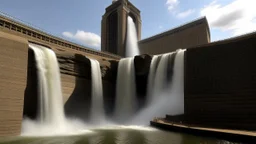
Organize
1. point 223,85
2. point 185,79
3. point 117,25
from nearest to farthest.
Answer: point 223,85 → point 185,79 → point 117,25

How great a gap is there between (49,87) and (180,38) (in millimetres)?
25420

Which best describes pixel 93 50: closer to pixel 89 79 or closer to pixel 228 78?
pixel 89 79

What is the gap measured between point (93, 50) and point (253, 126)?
19554 mm

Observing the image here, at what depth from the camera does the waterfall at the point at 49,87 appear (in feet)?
42.9

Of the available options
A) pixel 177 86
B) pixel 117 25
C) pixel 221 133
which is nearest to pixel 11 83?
pixel 221 133

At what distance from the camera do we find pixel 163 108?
624 inches

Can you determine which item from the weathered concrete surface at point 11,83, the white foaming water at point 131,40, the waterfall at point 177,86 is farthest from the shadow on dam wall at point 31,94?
the white foaming water at point 131,40

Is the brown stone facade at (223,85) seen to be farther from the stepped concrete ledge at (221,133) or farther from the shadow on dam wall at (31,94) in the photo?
the shadow on dam wall at (31,94)

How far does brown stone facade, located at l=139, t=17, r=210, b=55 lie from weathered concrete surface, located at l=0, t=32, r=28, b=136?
26.0 metres

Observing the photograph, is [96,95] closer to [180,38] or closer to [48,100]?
[48,100]

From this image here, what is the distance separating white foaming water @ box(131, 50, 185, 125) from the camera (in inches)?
611

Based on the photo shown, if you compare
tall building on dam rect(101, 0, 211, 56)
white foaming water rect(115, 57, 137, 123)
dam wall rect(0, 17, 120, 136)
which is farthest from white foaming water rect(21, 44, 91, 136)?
tall building on dam rect(101, 0, 211, 56)

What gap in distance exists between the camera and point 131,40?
4250 centimetres

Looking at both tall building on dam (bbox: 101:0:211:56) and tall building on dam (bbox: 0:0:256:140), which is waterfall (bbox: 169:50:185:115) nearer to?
tall building on dam (bbox: 0:0:256:140)
